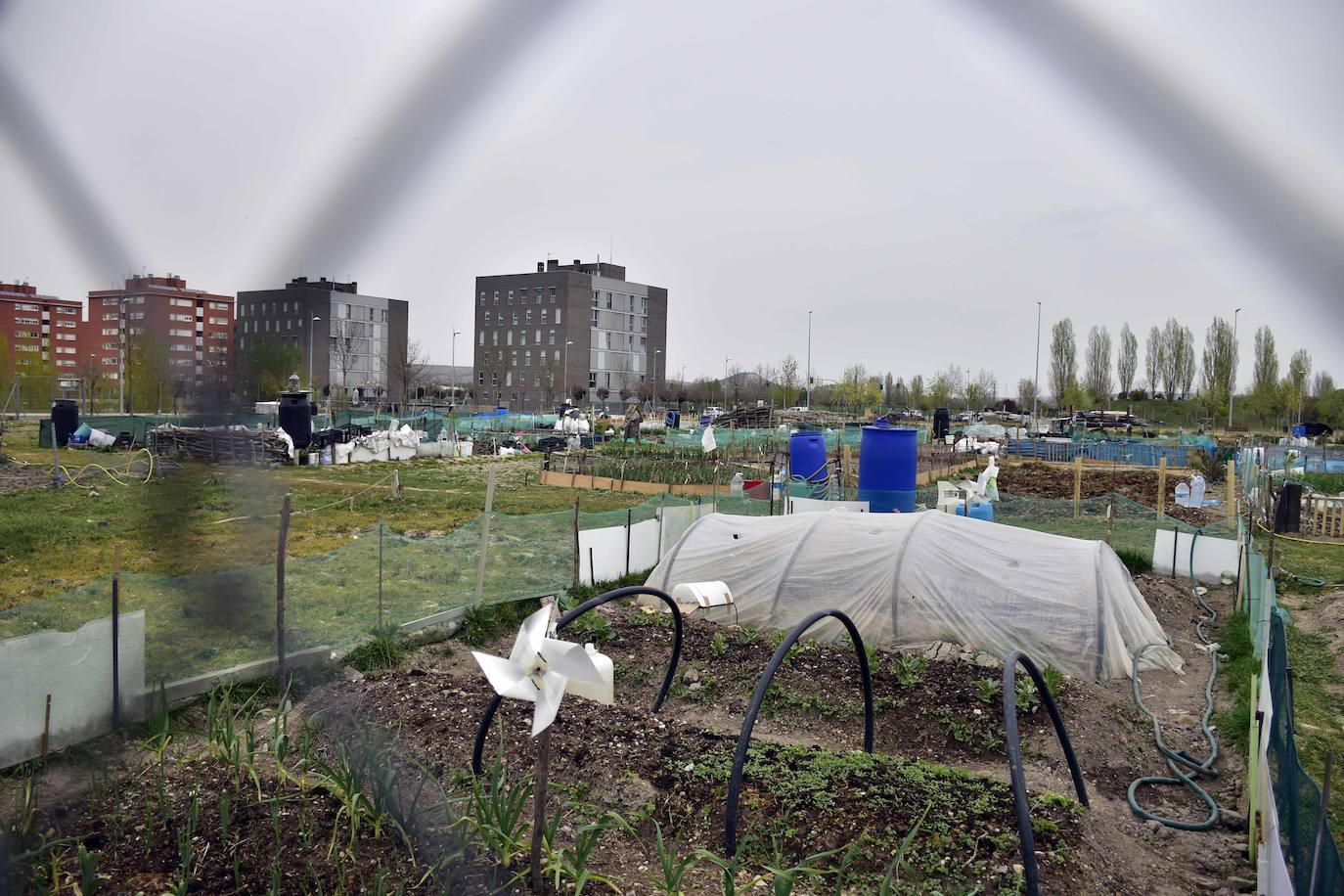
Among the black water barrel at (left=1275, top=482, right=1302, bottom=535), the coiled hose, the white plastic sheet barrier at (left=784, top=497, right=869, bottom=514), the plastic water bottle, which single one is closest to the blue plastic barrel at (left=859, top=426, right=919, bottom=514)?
the white plastic sheet barrier at (left=784, top=497, right=869, bottom=514)

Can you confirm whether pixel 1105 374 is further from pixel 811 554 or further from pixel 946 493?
pixel 811 554

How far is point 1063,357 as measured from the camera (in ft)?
258

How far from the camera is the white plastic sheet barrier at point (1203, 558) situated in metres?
14.5

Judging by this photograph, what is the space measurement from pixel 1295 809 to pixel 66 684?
7229 mm

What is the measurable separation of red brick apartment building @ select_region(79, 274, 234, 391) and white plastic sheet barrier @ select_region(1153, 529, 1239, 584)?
16.2 m

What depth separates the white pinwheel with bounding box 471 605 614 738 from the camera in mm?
3350

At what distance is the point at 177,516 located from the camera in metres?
1.50

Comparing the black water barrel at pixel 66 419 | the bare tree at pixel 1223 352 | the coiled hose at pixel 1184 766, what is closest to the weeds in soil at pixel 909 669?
the coiled hose at pixel 1184 766

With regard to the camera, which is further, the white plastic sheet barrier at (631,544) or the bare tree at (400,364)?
the white plastic sheet barrier at (631,544)

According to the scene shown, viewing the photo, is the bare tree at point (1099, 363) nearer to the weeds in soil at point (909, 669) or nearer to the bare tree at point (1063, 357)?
the bare tree at point (1063, 357)

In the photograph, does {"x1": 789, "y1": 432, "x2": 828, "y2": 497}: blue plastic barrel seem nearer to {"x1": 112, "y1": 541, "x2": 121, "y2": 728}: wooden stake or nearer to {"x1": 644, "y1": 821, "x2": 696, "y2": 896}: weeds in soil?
{"x1": 112, "y1": 541, "x2": 121, "y2": 728}: wooden stake

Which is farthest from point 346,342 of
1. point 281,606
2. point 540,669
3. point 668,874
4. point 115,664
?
point 281,606

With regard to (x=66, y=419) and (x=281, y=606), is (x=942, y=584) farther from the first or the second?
(x=66, y=419)

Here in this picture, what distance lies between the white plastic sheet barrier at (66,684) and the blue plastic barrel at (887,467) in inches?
571
